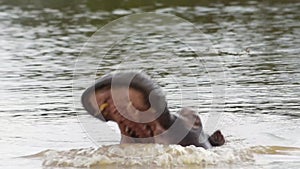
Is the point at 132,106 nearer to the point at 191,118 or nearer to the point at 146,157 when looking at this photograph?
the point at 146,157

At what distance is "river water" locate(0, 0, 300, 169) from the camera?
5844 millimetres

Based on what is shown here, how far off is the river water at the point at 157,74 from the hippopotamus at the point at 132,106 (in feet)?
0.31

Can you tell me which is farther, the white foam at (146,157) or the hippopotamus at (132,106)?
the white foam at (146,157)

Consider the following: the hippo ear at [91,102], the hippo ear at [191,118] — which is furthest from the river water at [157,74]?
the hippo ear at [91,102]

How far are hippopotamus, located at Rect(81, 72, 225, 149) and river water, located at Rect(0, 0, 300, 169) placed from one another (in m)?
0.09

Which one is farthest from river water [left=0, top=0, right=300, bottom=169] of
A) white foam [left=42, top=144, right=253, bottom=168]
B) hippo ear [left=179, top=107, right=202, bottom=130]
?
hippo ear [left=179, top=107, right=202, bottom=130]

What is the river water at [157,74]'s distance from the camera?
19.2 feet

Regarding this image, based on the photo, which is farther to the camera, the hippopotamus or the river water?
the river water

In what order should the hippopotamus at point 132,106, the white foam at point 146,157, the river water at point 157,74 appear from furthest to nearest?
1. the river water at point 157,74
2. the white foam at point 146,157
3. the hippopotamus at point 132,106

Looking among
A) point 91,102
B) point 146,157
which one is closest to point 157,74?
point 146,157

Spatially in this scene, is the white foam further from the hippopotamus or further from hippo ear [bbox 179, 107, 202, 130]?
hippo ear [bbox 179, 107, 202, 130]

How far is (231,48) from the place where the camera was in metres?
11.2

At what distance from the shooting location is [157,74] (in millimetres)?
9406

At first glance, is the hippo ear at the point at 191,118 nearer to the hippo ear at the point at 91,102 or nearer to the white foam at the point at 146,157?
the white foam at the point at 146,157
